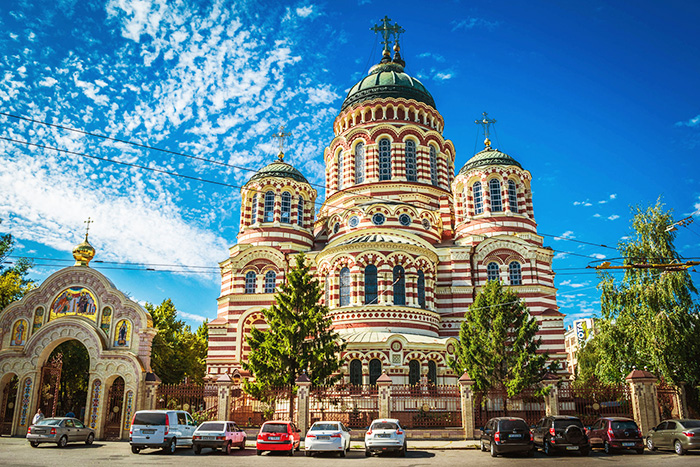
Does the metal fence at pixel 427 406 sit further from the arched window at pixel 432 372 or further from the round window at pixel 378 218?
the round window at pixel 378 218

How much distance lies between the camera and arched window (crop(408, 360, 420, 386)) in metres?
29.7

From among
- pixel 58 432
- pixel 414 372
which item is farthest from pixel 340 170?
pixel 58 432

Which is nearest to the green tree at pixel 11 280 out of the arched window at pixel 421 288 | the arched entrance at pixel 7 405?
the arched entrance at pixel 7 405

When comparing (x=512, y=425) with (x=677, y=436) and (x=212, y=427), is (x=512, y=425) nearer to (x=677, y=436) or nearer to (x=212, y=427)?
(x=677, y=436)

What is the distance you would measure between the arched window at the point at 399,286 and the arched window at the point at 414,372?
14.1 feet

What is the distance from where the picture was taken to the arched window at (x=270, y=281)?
1469 inches

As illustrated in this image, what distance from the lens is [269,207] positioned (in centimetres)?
4056

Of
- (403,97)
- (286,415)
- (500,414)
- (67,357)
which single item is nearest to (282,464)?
(286,415)

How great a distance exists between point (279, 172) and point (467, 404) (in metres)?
24.1

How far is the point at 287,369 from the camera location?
2430 cm

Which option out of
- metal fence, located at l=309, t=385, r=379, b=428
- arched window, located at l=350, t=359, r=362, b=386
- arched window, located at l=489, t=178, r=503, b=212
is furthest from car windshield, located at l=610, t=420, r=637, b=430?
arched window, located at l=489, t=178, r=503, b=212

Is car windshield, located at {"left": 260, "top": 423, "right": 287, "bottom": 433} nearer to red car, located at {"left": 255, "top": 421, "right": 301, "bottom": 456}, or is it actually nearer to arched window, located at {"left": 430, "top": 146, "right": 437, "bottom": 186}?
red car, located at {"left": 255, "top": 421, "right": 301, "bottom": 456}

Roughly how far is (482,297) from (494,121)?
1995cm

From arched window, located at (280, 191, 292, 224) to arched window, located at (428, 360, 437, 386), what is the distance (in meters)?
15.9
